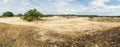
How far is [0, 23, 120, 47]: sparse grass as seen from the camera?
2275 cm

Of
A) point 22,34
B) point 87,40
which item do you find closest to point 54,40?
point 87,40

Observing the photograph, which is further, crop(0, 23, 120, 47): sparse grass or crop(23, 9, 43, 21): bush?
crop(23, 9, 43, 21): bush

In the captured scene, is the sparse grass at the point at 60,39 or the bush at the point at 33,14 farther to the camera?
the bush at the point at 33,14

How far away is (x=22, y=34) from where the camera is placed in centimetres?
2747

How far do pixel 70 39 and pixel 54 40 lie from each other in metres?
1.54

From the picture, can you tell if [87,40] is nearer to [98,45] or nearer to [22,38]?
[98,45]

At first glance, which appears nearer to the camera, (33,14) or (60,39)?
(60,39)

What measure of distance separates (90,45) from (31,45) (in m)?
5.41

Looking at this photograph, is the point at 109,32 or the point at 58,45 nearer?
the point at 58,45

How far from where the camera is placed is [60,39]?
24094 millimetres

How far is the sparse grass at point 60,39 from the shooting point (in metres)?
22.8

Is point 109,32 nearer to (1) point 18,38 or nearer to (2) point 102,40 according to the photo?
(2) point 102,40

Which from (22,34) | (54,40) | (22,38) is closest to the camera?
(54,40)

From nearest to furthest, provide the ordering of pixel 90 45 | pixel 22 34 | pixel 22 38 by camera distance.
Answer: pixel 90 45, pixel 22 38, pixel 22 34
